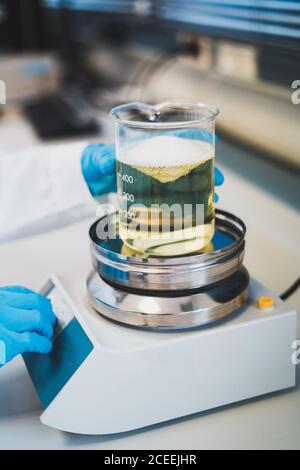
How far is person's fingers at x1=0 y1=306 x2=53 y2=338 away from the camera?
819 mm

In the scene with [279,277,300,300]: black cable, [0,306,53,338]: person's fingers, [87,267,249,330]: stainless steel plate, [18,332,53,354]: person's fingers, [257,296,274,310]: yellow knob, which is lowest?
[279,277,300,300]: black cable

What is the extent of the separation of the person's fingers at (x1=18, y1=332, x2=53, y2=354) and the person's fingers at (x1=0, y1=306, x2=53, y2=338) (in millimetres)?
13

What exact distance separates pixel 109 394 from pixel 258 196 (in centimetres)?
79

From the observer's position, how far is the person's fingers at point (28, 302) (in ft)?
2.79

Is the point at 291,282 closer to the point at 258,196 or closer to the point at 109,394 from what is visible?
the point at 258,196

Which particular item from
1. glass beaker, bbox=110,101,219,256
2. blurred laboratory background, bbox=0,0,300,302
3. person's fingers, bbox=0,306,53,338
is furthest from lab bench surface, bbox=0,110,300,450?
glass beaker, bbox=110,101,219,256

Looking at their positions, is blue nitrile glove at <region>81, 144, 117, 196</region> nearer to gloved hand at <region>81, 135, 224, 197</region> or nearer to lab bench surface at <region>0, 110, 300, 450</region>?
gloved hand at <region>81, 135, 224, 197</region>

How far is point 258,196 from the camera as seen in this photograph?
1400 mm

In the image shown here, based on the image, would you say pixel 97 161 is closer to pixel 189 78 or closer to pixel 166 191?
pixel 166 191

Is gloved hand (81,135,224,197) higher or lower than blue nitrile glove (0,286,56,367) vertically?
higher

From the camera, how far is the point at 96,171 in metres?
1.25

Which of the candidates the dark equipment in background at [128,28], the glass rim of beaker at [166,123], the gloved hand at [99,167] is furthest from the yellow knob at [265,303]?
the dark equipment in background at [128,28]

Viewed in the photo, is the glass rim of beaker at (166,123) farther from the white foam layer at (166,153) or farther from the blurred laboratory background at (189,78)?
the blurred laboratory background at (189,78)

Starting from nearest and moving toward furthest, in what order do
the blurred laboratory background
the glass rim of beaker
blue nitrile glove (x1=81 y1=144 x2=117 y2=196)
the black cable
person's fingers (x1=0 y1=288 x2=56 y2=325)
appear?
the glass rim of beaker, person's fingers (x1=0 y1=288 x2=56 y2=325), the black cable, blue nitrile glove (x1=81 y1=144 x2=117 y2=196), the blurred laboratory background
